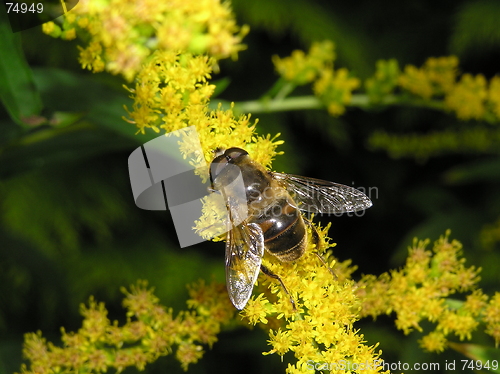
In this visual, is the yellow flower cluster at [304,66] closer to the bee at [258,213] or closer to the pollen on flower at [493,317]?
the bee at [258,213]

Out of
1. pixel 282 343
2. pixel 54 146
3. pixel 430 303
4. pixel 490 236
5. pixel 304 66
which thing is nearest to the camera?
pixel 282 343

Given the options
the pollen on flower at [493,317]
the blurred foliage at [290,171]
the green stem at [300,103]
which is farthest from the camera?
the blurred foliage at [290,171]

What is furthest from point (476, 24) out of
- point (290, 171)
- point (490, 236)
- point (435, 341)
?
point (435, 341)

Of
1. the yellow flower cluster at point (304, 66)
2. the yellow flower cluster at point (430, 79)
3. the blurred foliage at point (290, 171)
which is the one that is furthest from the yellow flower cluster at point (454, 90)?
the yellow flower cluster at point (304, 66)

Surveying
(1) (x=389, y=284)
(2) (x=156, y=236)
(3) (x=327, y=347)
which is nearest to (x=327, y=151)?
(2) (x=156, y=236)

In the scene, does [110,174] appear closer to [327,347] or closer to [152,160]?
[152,160]

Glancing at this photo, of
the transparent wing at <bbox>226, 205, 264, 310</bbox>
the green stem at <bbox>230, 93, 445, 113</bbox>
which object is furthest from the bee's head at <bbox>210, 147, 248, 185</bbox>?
the green stem at <bbox>230, 93, 445, 113</bbox>

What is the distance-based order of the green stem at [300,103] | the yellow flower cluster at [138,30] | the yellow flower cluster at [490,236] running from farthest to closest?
the yellow flower cluster at [490,236] → the green stem at [300,103] → the yellow flower cluster at [138,30]

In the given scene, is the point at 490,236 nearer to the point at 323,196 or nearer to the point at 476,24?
the point at 476,24
